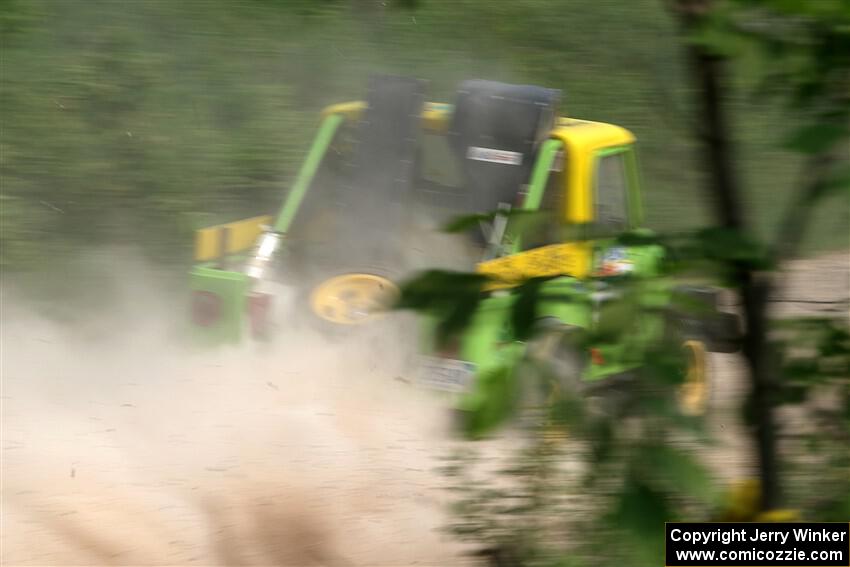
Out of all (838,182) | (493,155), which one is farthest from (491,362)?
(493,155)

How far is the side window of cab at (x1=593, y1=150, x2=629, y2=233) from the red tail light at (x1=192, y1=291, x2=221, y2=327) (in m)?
2.02

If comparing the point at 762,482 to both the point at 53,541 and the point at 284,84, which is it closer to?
the point at 53,541

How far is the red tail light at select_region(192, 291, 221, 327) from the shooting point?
5.62m

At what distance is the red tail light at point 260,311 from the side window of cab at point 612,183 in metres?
1.77

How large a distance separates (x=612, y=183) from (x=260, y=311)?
2.07 metres

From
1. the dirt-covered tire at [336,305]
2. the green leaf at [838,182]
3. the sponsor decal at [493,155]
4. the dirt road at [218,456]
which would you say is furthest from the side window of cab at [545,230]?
the sponsor decal at [493,155]

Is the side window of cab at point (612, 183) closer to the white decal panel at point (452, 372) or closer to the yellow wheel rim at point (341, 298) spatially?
the yellow wheel rim at point (341, 298)

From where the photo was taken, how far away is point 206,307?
5.66m

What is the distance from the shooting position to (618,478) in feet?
4.62

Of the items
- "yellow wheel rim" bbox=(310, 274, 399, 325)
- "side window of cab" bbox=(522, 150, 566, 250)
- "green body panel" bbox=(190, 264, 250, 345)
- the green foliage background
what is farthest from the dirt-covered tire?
"side window of cab" bbox=(522, 150, 566, 250)

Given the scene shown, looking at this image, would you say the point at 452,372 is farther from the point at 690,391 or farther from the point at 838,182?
the point at 838,182

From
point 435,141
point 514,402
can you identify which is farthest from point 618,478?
point 435,141

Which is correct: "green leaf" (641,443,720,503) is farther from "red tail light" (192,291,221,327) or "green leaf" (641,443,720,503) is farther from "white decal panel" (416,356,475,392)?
"red tail light" (192,291,221,327)

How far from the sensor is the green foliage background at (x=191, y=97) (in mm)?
7812
